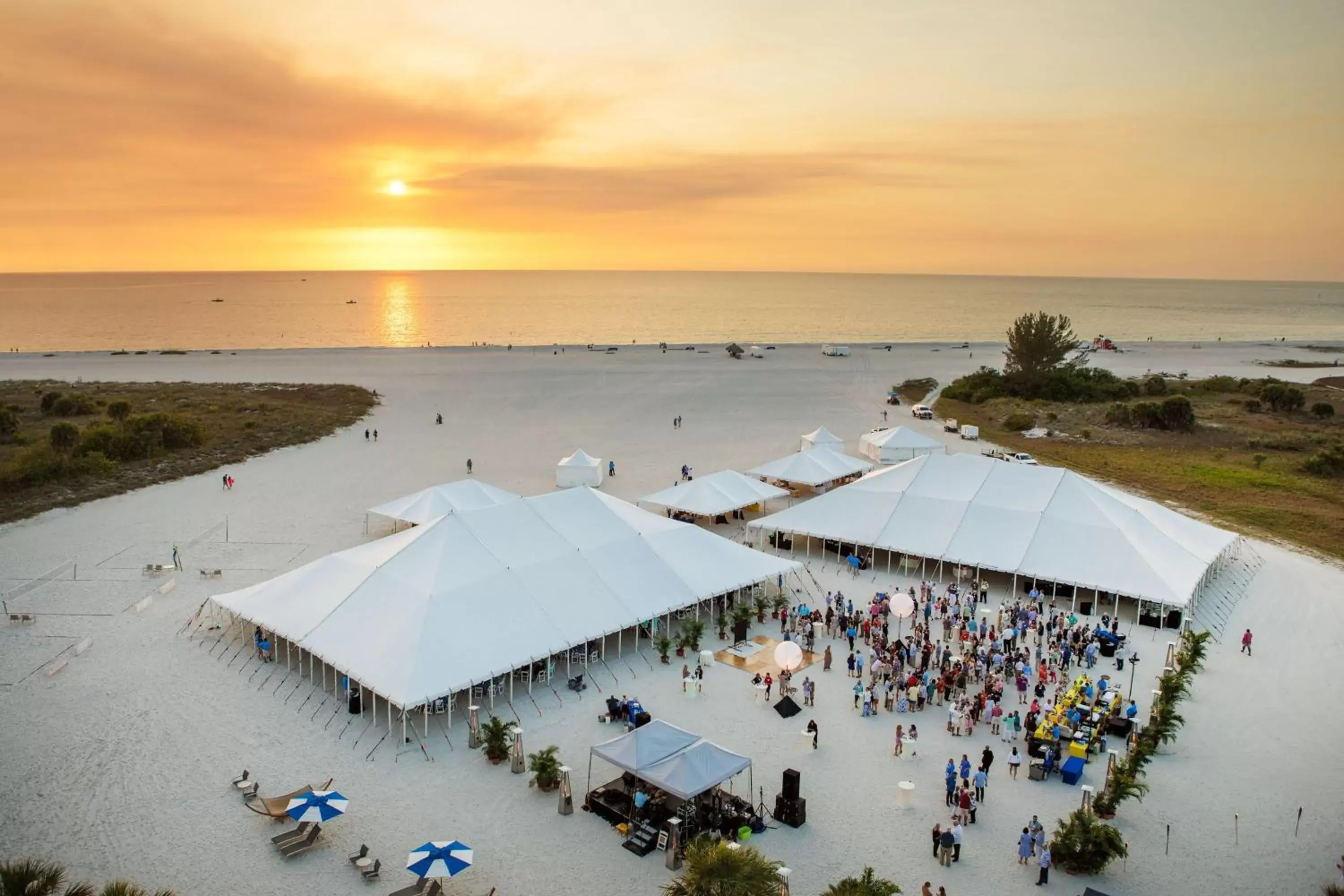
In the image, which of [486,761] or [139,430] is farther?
[139,430]

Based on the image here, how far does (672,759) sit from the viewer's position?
1408 centimetres

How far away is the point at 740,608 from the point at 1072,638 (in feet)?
26.6

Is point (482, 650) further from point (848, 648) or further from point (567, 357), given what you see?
point (567, 357)

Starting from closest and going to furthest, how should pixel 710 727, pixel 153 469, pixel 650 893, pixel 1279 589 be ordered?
pixel 650 893
pixel 710 727
pixel 1279 589
pixel 153 469

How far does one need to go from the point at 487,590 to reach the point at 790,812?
8.46 meters

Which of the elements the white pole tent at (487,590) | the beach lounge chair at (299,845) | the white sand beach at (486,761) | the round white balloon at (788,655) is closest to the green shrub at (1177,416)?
the white sand beach at (486,761)

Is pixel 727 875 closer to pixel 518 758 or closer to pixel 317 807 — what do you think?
pixel 518 758

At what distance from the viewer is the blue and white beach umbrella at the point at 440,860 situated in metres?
11.8

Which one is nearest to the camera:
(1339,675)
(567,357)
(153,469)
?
(1339,675)

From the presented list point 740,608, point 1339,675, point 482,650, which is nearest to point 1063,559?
point 1339,675

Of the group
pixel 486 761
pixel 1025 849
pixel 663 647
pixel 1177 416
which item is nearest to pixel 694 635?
pixel 663 647

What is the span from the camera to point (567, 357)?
96.2 meters

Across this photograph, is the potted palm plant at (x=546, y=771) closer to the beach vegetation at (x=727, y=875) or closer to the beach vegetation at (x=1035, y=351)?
the beach vegetation at (x=727, y=875)

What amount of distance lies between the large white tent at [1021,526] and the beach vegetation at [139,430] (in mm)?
27561
